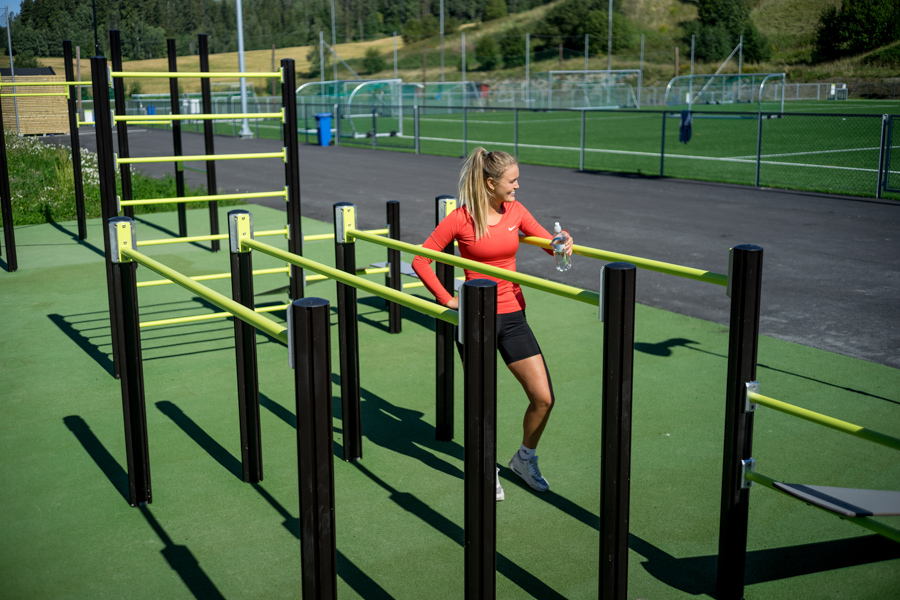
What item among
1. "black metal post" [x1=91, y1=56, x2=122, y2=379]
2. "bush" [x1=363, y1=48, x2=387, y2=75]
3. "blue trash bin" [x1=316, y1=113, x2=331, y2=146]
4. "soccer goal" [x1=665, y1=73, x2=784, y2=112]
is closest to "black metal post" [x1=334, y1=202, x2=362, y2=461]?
"black metal post" [x1=91, y1=56, x2=122, y2=379]

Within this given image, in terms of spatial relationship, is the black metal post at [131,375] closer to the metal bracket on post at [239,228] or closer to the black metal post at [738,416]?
the metal bracket on post at [239,228]

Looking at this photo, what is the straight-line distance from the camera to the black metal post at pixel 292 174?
6.61 metres

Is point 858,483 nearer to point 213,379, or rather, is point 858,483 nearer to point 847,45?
point 213,379

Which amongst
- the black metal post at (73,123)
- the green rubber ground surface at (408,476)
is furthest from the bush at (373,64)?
the green rubber ground surface at (408,476)

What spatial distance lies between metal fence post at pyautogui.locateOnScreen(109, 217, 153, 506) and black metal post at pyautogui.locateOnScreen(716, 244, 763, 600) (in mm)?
2740

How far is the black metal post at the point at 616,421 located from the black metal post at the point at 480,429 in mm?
432

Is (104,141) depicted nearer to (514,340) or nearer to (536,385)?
(514,340)

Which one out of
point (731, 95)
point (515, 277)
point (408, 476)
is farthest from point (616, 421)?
point (731, 95)

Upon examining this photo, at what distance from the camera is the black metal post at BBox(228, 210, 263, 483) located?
4.25 meters

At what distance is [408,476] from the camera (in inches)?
173

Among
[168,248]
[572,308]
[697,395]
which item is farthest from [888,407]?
[168,248]

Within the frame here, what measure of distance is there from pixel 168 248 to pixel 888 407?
8.77 meters

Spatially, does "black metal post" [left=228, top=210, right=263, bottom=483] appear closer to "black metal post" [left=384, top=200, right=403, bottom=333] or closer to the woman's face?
the woman's face

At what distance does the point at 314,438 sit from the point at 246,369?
1.95m
